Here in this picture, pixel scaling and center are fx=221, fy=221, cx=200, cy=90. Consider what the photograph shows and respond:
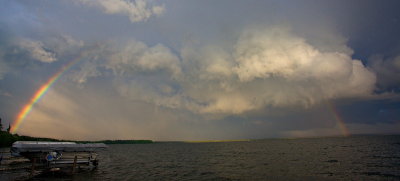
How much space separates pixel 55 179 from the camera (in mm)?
33000

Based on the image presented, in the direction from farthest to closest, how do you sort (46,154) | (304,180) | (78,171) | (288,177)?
(78,171), (46,154), (288,177), (304,180)

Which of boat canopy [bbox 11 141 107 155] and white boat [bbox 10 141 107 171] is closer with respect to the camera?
boat canopy [bbox 11 141 107 155]

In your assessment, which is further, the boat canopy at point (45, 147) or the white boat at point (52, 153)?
the white boat at point (52, 153)

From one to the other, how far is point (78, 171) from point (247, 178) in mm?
29846

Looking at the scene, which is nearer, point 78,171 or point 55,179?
point 55,179

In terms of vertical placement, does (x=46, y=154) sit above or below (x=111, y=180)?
above

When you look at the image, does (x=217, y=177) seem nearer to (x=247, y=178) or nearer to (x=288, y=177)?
(x=247, y=178)

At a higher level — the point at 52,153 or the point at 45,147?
the point at 45,147

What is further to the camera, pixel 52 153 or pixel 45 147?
pixel 52 153

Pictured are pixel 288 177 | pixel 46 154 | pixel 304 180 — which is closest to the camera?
pixel 304 180

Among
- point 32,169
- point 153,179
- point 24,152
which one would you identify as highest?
point 24,152

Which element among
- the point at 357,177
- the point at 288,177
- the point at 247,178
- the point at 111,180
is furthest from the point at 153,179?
the point at 357,177

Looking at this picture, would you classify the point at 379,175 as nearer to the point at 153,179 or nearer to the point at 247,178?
the point at 247,178

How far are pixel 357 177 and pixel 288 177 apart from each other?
970 centimetres
